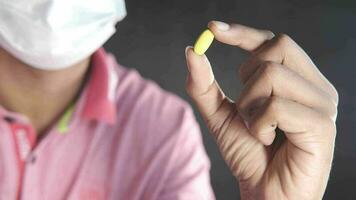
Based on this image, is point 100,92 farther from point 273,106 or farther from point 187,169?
point 273,106

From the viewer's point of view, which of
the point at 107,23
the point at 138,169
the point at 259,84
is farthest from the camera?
the point at 138,169

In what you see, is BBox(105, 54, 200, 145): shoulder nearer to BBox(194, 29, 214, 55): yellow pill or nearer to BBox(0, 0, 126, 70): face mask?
BBox(0, 0, 126, 70): face mask

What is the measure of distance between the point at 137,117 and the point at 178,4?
23 centimetres

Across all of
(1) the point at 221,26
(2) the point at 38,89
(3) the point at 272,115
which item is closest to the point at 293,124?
(3) the point at 272,115

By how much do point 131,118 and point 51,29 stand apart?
245mm

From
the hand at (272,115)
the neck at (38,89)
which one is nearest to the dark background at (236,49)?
the neck at (38,89)

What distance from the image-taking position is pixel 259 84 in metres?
0.58

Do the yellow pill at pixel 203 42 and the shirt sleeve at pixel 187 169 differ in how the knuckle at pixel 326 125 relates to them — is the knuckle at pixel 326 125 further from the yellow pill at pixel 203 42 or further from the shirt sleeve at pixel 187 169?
the shirt sleeve at pixel 187 169

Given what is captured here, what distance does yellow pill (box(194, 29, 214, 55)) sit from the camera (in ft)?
1.85

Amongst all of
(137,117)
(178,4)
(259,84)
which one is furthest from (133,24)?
(259,84)

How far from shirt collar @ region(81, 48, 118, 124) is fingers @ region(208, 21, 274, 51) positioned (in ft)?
1.19

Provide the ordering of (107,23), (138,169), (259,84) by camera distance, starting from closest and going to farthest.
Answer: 1. (259,84)
2. (107,23)
3. (138,169)

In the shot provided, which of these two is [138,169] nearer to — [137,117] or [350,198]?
[137,117]

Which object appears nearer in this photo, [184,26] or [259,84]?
[259,84]
